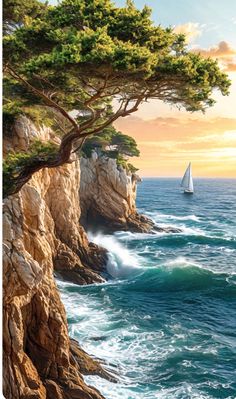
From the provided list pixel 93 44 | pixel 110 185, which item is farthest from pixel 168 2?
pixel 110 185

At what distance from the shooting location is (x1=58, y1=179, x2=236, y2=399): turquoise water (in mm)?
14883

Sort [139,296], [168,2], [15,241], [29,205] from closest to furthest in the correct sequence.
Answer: [15,241], [168,2], [29,205], [139,296]

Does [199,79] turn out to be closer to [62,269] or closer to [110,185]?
[62,269]

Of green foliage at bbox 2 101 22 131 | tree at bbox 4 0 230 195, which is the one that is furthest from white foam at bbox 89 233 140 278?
tree at bbox 4 0 230 195

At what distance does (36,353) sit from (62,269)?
520 inches

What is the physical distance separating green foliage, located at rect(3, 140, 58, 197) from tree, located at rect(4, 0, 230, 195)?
271 millimetres

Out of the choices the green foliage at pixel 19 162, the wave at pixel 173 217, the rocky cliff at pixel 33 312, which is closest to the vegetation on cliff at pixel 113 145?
the wave at pixel 173 217

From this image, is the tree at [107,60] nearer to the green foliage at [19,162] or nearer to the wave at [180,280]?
the green foliage at [19,162]

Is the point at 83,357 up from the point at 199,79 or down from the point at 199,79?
down

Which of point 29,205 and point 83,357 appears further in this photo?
point 83,357

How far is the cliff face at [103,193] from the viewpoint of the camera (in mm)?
40656

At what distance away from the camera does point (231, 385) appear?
584 inches

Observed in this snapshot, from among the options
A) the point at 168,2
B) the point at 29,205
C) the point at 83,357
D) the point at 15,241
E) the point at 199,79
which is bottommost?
the point at 83,357

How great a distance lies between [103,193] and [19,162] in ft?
92.3
